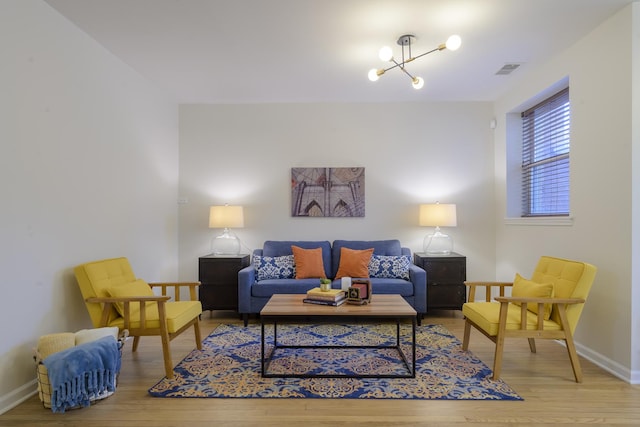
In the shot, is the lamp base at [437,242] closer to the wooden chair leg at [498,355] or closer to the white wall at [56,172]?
the wooden chair leg at [498,355]

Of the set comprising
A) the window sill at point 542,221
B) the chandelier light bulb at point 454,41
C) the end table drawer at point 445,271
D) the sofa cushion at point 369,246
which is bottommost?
the end table drawer at point 445,271

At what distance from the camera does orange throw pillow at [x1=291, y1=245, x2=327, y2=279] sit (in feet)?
13.7

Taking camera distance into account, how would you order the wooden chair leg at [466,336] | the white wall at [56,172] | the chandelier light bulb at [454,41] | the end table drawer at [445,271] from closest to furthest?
1. the white wall at [56,172]
2. the chandelier light bulb at [454,41]
3. the wooden chair leg at [466,336]
4. the end table drawer at [445,271]

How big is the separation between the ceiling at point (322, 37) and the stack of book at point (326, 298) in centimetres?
215

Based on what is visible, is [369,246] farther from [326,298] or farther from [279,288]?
[326,298]

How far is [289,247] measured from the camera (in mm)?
4543

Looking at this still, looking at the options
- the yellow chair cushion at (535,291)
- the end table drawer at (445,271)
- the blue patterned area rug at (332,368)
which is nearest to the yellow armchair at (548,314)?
the yellow chair cushion at (535,291)

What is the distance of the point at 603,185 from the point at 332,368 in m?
2.58

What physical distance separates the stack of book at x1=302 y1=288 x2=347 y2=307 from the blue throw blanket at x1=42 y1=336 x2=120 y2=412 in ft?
4.68

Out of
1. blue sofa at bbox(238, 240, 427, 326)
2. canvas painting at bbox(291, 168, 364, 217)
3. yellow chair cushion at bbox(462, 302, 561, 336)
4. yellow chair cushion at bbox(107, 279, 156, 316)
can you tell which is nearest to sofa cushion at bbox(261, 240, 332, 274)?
blue sofa at bbox(238, 240, 427, 326)

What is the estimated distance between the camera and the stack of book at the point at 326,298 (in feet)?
9.31

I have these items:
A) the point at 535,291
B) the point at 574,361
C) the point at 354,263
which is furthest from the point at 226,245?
the point at 574,361

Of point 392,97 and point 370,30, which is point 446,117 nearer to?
point 392,97

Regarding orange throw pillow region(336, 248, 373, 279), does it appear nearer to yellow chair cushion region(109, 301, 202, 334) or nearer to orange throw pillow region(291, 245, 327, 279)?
orange throw pillow region(291, 245, 327, 279)
